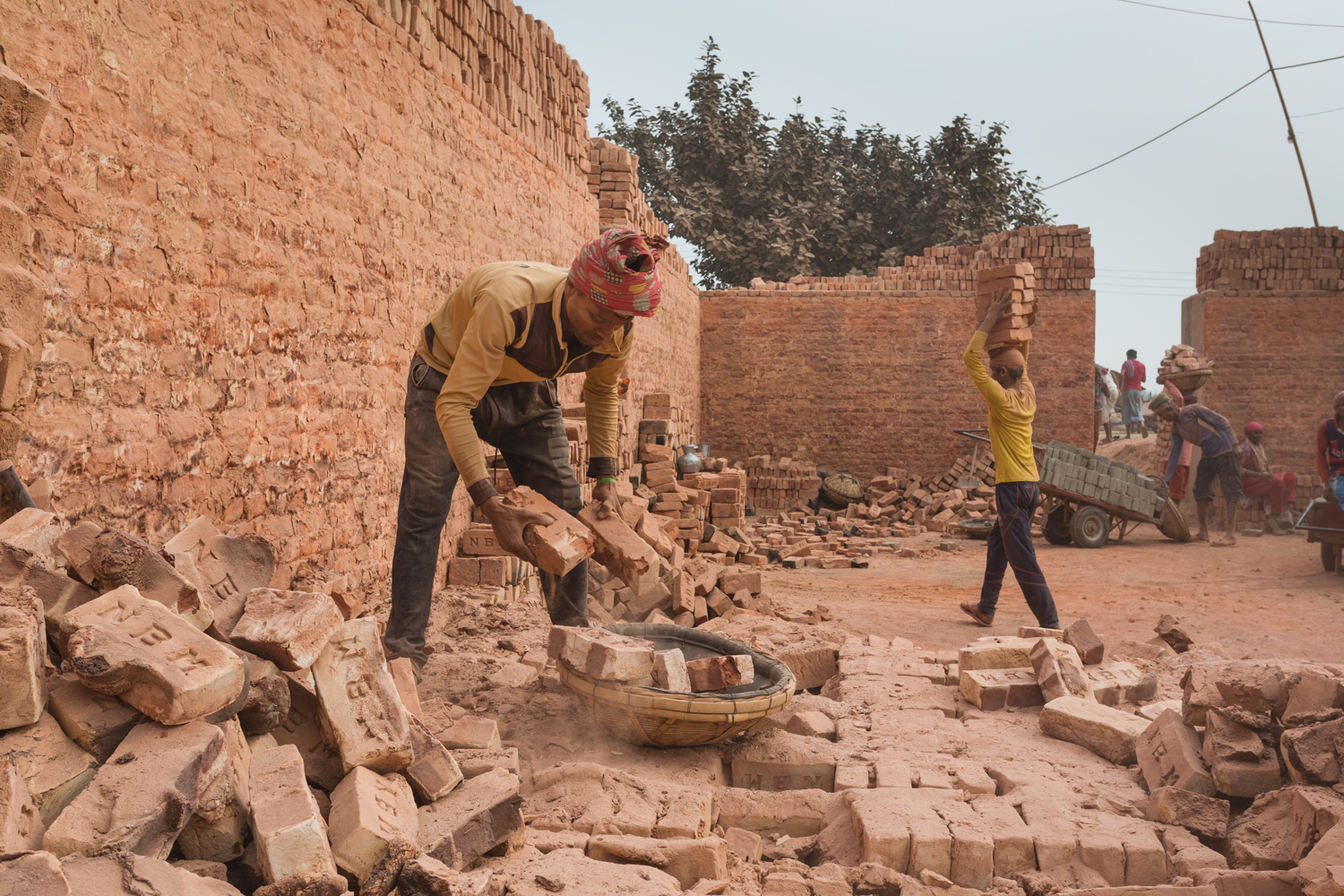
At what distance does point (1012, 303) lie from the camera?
265 inches

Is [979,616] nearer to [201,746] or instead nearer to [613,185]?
[201,746]

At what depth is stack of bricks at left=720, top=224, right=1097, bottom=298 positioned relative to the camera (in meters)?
16.8

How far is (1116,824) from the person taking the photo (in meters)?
3.04

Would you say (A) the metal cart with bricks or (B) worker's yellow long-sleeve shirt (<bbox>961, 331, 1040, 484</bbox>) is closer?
(B) worker's yellow long-sleeve shirt (<bbox>961, 331, 1040, 484</bbox>)

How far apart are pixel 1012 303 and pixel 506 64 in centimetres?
437

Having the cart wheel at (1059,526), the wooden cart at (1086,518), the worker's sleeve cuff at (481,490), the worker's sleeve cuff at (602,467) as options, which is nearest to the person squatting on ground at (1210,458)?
the wooden cart at (1086,518)

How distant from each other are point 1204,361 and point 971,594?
8249 mm

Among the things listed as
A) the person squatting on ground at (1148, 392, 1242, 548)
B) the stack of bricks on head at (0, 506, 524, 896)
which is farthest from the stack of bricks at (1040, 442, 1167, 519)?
the stack of bricks on head at (0, 506, 524, 896)

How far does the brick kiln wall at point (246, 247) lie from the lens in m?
3.04

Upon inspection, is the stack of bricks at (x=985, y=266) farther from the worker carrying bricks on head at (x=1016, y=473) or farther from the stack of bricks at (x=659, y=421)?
the worker carrying bricks on head at (x=1016, y=473)

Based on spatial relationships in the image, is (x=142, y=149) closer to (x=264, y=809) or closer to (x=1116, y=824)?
(x=264, y=809)

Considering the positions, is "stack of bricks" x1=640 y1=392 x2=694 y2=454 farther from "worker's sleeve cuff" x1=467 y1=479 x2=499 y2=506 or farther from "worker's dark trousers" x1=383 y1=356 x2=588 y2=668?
"worker's sleeve cuff" x1=467 y1=479 x2=499 y2=506

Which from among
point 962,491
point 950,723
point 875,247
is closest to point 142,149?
point 950,723

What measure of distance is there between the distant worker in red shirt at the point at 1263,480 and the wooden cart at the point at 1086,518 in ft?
8.67
